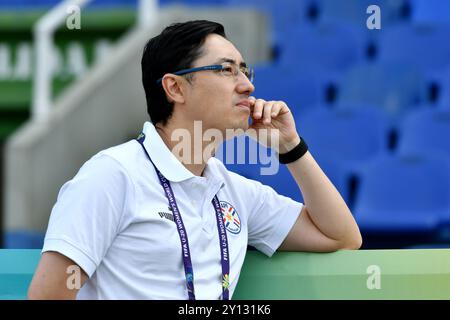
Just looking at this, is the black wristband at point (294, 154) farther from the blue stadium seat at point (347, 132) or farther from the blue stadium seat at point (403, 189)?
the blue stadium seat at point (347, 132)

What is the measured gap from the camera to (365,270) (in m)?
2.34

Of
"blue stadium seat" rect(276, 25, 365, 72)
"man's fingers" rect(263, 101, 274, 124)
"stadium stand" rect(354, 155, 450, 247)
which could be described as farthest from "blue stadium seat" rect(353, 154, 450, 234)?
"man's fingers" rect(263, 101, 274, 124)

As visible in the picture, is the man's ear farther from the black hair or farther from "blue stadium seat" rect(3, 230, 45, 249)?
"blue stadium seat" rect(3, 230, 45, 249)

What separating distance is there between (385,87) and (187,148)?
3.56 metres

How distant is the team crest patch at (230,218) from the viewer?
2244 mm

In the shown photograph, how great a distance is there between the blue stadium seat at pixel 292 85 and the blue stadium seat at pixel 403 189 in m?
0.81

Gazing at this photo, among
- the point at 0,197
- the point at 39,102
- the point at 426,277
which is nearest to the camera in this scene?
the point at 426,277

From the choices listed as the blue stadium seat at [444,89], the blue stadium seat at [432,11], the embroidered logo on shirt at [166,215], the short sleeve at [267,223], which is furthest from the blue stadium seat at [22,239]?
the embroidered logo on shirt at [166,215]

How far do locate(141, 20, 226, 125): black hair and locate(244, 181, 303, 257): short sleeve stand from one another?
333 mm

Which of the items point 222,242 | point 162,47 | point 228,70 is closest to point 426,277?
point 222,242

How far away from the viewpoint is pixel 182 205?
216cm

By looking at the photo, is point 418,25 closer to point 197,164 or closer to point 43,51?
point 43,51

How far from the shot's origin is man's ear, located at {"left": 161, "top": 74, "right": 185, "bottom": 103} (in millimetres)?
2191

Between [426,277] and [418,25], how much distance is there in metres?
3.88
